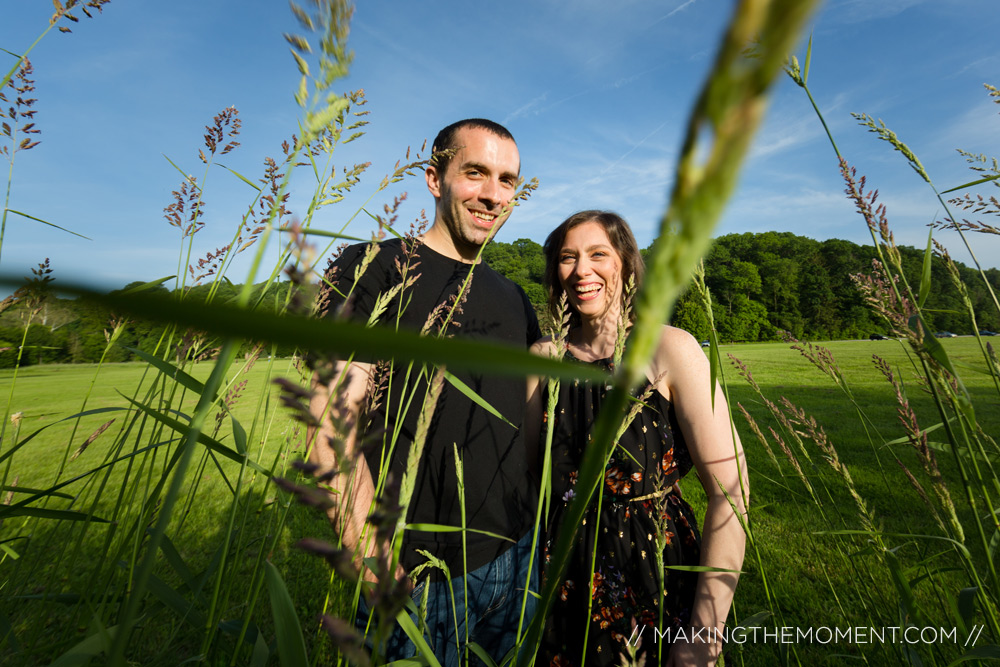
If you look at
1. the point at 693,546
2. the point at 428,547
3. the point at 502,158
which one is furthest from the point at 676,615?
the point at 502,158

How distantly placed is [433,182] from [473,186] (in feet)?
1.85

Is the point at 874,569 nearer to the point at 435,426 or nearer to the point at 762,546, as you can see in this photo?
the point at 762,546

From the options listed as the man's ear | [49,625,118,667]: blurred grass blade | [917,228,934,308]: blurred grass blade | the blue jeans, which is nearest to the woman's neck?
the blue jeans

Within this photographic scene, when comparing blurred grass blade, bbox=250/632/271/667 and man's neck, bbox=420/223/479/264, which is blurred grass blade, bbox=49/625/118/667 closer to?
blurred grass blade, bbox=250/632/271/667

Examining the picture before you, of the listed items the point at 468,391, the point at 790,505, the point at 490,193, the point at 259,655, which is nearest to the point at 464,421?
the point at 490,193

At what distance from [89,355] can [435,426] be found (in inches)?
75.5

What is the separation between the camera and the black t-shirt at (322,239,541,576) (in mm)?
2650

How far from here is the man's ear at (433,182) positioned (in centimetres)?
373

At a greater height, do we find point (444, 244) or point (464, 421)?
point (444, 244)

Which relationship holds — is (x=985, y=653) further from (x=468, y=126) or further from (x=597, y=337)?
(x=468, y=126)

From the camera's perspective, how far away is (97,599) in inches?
47.9

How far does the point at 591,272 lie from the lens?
3.40m

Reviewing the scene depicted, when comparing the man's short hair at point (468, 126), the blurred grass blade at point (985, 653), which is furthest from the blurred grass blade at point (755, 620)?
the man's short hair at point (468, 126)

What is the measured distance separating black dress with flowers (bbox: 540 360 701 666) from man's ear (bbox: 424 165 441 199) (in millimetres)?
2181
